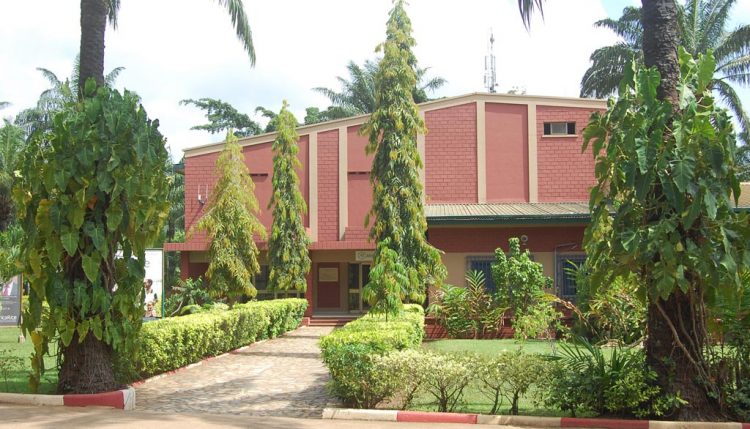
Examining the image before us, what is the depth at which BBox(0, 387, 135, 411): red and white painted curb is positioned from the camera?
952 cm

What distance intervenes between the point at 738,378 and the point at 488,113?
62.1 feet

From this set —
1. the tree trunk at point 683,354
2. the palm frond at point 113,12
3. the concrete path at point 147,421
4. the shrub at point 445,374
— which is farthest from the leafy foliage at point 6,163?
the tree trunk at point 683,354

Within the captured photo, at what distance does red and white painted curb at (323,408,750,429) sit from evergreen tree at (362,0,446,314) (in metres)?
9.82

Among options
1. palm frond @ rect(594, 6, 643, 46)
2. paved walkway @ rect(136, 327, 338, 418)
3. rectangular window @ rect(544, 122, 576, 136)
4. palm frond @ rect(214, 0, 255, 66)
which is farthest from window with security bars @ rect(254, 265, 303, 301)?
palm frond @ rect(594, 6, 643, 46)

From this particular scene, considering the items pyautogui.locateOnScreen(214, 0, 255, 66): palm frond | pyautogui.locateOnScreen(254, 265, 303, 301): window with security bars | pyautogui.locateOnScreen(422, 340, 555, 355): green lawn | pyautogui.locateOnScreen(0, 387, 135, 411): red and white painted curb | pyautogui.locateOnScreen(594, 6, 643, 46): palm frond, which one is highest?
pyautogui.locateOnScreen(594, 6, 643, 46): palm frond

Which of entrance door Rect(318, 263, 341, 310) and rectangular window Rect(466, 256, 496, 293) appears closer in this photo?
rectangular window Rect(466, 256, 496, 293)

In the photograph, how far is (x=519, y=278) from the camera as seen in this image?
19.3 meters

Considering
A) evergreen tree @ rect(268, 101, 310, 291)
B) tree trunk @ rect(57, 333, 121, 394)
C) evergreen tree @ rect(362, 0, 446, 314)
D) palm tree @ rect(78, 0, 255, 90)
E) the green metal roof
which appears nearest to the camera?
tree trunk @ rect(57, 333, 121, 394)

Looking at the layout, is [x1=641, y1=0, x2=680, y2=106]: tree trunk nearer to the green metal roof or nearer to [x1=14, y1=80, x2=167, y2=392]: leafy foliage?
[x1=14, y1=80, x2=167, y2=392]: leafy foliage

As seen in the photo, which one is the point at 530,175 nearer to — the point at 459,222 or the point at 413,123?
the point at 459,222

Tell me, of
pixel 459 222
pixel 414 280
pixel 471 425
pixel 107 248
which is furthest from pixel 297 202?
pixel 471 425

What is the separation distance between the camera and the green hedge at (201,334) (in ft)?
40.8

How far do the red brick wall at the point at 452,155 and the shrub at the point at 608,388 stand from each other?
17.7m

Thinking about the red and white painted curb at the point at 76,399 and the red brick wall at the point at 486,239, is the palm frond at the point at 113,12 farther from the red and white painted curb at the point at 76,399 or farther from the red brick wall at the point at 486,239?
the red brick wall at the point at 486,239
